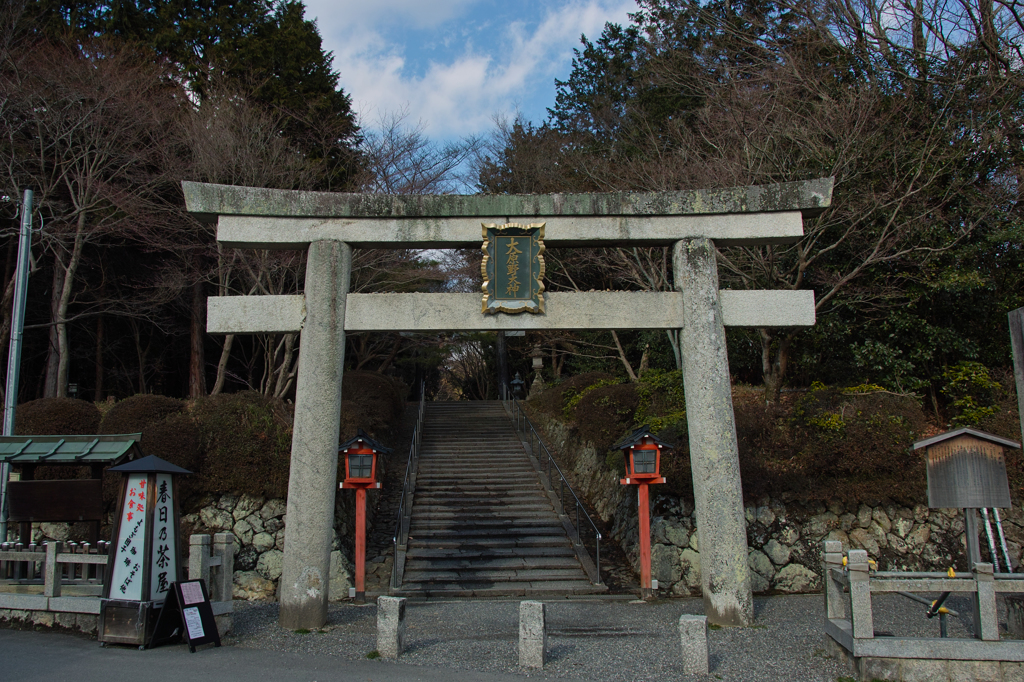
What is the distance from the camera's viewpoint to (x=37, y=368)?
20.5 m

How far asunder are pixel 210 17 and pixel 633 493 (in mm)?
17845

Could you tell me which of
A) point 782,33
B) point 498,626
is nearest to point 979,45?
point 782,33

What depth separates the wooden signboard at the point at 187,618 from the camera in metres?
6.86

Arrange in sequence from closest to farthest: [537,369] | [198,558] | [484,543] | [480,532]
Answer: [198,558] → [484,543] → [480,532] → [537,369]

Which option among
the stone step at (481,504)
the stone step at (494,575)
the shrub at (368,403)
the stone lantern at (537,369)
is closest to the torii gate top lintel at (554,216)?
the shrub at (368,403)

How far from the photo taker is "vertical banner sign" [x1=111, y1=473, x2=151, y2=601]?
22.8 ft

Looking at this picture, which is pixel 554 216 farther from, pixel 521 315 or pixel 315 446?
pixel 315 446

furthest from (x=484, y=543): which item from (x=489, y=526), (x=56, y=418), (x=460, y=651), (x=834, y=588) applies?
(x=56, y=418)

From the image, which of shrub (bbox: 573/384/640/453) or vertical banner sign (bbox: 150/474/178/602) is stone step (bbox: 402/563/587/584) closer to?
shrub (bbox: 573/384/640/453)

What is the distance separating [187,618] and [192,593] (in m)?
0.28

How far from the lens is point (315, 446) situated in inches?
314

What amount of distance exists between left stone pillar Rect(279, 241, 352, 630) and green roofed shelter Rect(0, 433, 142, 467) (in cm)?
266

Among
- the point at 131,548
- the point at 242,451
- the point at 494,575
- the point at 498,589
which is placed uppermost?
the point at 242,451

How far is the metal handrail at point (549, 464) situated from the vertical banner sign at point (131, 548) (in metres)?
6.26
